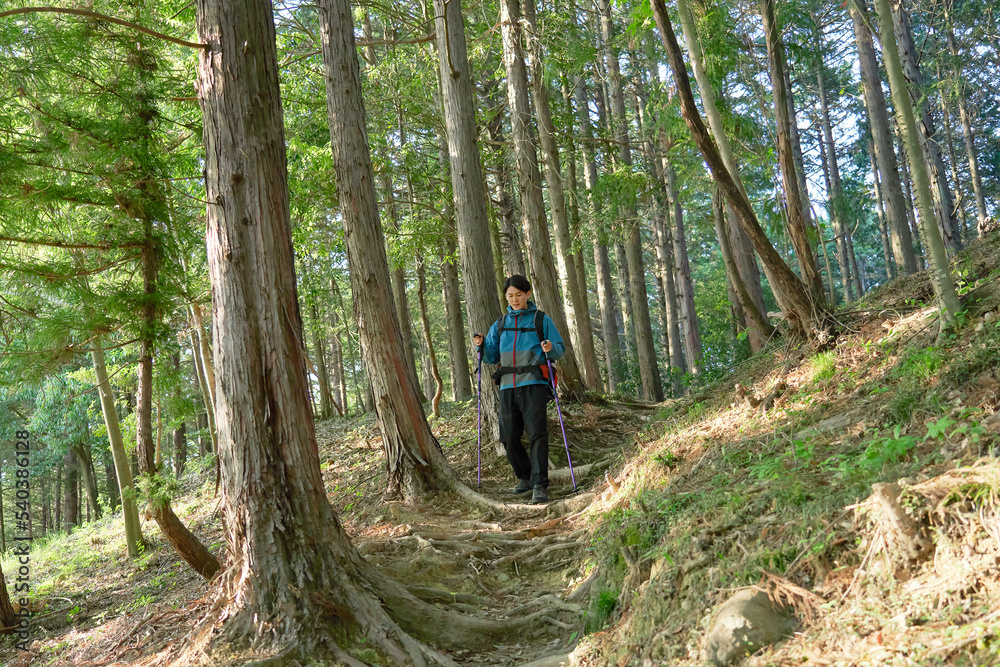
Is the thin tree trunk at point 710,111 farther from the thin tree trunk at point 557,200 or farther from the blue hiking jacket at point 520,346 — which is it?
the thin tree trunk at point 557,200

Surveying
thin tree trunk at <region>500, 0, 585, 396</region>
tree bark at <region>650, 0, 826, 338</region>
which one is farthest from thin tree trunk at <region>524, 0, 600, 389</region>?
tree bark at <region>650, 0, 826, 338</region>

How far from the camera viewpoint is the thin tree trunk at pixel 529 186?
920 centimetres

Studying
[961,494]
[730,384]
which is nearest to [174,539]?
[730,384]

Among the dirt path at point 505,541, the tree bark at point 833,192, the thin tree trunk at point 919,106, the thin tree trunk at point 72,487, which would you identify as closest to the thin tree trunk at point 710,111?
the dirt path at point 505,541

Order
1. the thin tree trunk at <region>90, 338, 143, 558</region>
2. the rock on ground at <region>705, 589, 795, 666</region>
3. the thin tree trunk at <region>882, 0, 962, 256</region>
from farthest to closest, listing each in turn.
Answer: the thin tree trunk at <region>882, 0, 962, 256</region> < the thin tree trunk at <region>90, 338, 143, 558</region> < the rock on ground at <region>705, 589, 795, 666</region>

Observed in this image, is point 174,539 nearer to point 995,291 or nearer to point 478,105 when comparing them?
point 995,291

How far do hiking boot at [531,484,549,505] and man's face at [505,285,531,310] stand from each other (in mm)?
1958

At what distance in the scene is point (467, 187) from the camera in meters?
8.14

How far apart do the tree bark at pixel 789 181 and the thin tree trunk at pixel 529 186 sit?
3.73 meters

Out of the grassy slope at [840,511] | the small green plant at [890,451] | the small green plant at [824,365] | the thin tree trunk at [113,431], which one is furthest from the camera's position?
the thin tree trunk at [113,431]

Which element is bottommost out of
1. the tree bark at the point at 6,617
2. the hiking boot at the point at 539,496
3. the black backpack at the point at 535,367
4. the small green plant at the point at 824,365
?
the tree bark at the point at 6,617

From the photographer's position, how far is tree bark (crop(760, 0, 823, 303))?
5930 mm

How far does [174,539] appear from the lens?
6926 millimetres

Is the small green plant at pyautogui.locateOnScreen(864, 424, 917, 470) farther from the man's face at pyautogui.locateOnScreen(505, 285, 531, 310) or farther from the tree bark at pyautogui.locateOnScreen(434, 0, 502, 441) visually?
the tree bark at pyautogui.locateOnScreen(434, 0, 502, 441)
